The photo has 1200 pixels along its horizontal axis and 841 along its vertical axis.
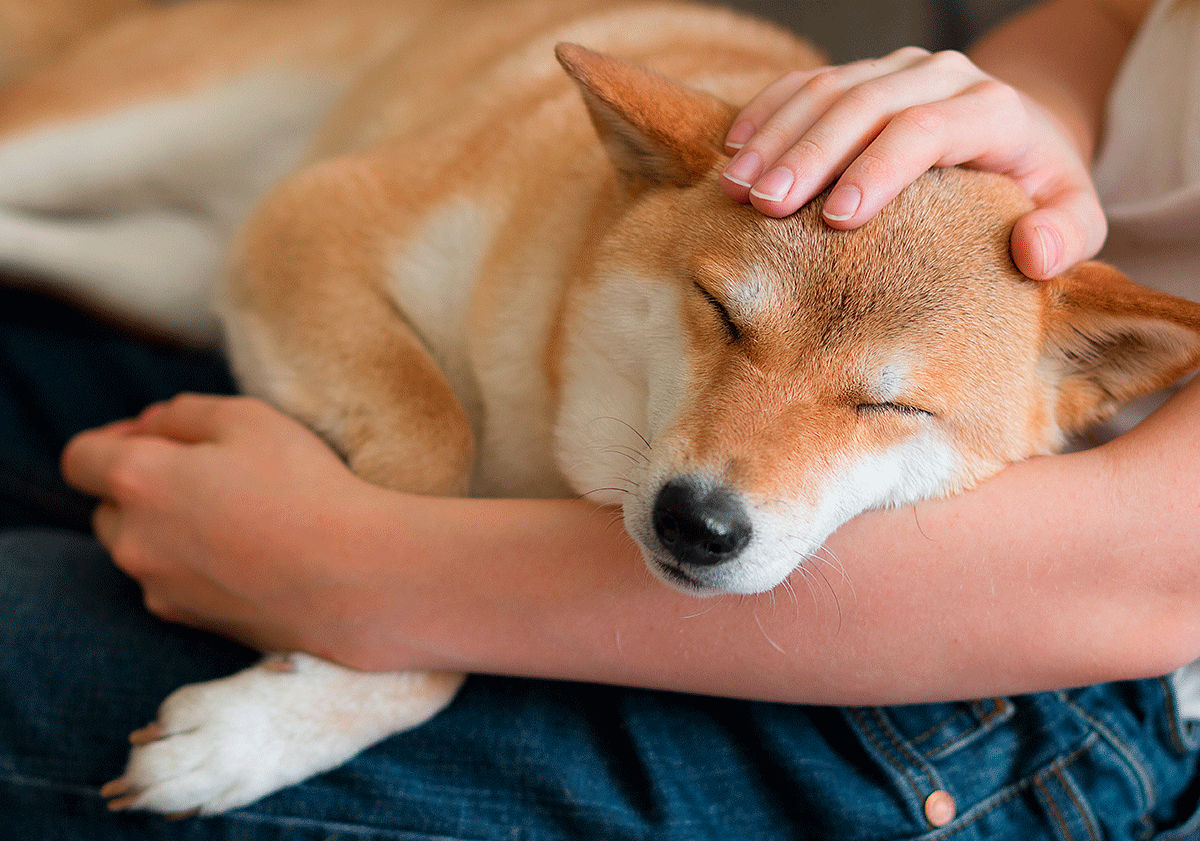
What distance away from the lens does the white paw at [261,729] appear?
1.07 m

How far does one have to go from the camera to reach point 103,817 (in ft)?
3.55

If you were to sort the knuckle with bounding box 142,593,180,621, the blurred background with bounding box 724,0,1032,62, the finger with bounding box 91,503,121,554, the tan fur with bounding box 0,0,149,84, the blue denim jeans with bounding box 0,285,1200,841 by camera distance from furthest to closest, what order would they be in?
the tan fur with bounding box 0,0,149,84 < the blurred background with bounding box 724,0,1032,62 < the finger with bounding box 91,503,121,554 < the knuckle with bounding box 142,593,180,621 < the blue denim jeans with bounding box 0,285,1200,841

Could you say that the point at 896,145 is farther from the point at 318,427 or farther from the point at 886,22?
the point at 886,22

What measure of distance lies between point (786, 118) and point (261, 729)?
1.01m

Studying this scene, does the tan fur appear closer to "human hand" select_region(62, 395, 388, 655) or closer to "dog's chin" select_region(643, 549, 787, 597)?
"human hand" select_region(62, 395, 388, 655)

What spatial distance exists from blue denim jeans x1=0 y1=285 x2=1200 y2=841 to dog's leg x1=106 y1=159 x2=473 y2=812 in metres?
0.04

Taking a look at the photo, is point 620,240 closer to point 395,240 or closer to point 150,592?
point 395,240

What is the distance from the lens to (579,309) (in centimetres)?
122

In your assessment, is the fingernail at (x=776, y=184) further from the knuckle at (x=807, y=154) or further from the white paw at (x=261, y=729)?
the white paw at (x=261, y=729)

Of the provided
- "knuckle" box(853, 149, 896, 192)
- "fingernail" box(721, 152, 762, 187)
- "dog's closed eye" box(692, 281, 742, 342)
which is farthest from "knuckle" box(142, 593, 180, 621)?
"knuckle" box(853, 149, 896, 192)

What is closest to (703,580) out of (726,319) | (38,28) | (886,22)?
(726,319)

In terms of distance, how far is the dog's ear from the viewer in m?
1.01

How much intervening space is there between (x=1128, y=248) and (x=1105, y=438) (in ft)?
1.05

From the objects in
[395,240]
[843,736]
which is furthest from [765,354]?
[395,240]
